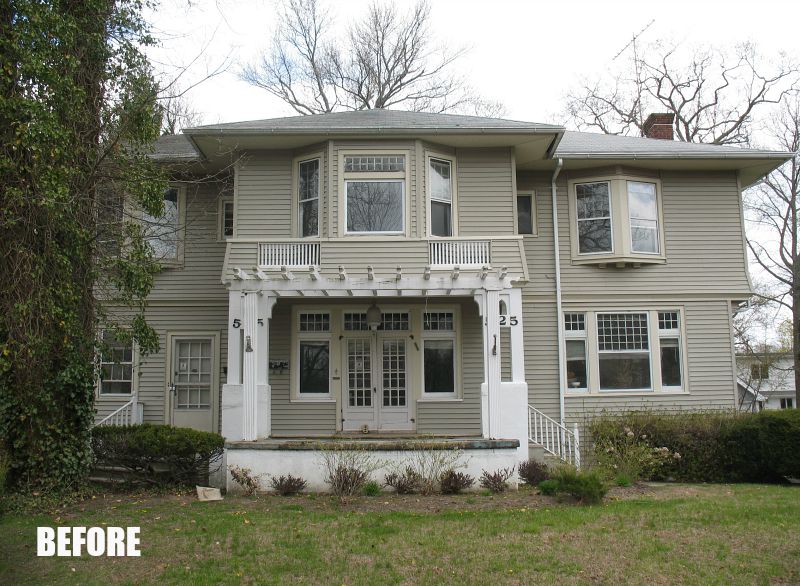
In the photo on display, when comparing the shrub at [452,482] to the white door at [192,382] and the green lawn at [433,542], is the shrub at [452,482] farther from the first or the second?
the white door at [192,382]

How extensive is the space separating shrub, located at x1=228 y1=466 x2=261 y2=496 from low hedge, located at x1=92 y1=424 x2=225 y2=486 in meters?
0.54

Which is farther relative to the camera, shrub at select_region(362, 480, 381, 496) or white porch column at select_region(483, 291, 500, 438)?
white porch column at select_region(483, 291, 500, 438)

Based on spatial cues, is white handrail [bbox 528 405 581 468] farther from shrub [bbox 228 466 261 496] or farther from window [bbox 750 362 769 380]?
window [bbox 750 362 769 380]

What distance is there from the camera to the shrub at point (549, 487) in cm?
966

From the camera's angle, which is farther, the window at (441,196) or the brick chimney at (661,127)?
the brick chimney at (661,127)

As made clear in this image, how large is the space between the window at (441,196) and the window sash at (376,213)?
0.72m

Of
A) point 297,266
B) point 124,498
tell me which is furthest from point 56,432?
point 297,266

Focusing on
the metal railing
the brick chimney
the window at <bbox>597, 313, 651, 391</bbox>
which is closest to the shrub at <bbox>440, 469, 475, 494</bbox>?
the window at <bbox>597, 313, 651, 391</bbox>

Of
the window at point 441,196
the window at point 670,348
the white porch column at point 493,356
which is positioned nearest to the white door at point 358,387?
the window at point 441,196

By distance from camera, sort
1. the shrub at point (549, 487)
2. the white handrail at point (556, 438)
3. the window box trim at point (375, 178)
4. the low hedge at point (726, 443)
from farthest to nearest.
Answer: the window box trim at point (375, 178) < the white handrail at point (556, 438) < the low hedge at point (726, 443) < the shrub at point (549, 487)

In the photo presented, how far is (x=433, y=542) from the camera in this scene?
7.27 metres

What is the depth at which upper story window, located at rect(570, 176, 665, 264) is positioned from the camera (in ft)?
48.2

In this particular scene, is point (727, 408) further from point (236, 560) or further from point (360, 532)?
point (236, 560)

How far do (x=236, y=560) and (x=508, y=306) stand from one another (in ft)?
22.6
